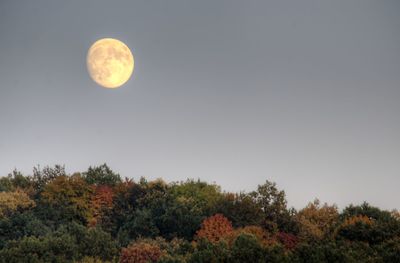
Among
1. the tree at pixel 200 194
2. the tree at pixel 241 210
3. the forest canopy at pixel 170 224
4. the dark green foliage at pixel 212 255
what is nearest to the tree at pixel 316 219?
the forest canopy at pixel 170 224

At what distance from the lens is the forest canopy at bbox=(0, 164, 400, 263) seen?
68688 mm

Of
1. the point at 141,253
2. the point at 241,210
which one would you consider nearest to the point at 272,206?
the point at 241,210

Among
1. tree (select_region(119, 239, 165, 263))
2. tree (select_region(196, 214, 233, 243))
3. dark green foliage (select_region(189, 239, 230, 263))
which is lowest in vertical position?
dark green foliage (select_region(189, 239, 230, 263))

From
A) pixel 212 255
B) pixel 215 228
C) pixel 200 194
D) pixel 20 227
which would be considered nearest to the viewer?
pixel 212 255

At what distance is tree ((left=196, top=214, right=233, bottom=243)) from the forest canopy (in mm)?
149

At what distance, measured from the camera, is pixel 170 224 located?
10000cm

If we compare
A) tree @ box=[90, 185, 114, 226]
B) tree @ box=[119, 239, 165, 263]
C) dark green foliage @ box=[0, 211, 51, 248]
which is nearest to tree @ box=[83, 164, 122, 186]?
tree @ box=[90, 185, 114, 226]

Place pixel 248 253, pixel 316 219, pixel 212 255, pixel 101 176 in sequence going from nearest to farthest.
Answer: pixel 212 255 < pixel 248 253 < pixel 316 219 < pixel 101 176

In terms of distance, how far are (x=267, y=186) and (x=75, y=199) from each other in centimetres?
3070

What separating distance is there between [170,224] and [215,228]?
356 inches

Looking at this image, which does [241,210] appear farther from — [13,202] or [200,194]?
[13,202]

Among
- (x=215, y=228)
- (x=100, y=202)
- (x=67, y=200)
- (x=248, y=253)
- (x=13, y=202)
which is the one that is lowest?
(x=248, y=253)

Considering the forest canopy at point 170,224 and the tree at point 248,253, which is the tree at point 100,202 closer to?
the forest canopy at point 170,224

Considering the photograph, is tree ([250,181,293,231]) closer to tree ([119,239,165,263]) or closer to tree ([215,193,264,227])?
tree ([215,193,264,227])
